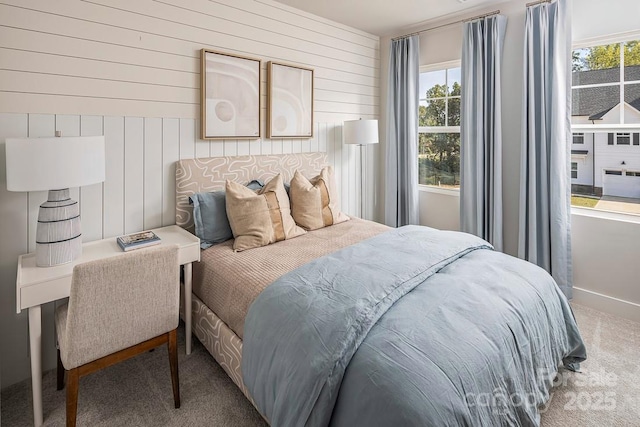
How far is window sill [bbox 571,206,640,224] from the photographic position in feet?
9.53

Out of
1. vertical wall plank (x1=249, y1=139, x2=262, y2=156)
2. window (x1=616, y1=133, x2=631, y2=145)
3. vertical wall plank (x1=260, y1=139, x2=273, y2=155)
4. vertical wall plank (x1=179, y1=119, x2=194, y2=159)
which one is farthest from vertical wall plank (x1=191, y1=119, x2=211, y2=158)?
window (x1=616, y1=133, x2=631, y2=145)

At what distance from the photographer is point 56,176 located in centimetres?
177

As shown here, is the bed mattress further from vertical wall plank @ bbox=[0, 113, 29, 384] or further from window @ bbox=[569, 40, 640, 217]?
window @ bbox=[569, 40, 640, 217]

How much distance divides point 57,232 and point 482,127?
3.45 meters

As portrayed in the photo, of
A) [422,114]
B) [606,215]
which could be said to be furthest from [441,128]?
[606,215]

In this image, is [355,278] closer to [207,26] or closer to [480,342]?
[480,342]

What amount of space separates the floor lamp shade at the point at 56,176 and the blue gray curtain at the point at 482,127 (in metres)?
3.12

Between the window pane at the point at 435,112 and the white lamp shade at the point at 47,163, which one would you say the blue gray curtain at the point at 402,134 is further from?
the white lamp shade at the point at 47,163

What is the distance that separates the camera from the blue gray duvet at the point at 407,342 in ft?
4.11

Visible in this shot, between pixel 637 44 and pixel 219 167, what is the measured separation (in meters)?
3.43

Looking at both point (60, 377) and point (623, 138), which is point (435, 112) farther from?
point (60, 377)

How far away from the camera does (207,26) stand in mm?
2789

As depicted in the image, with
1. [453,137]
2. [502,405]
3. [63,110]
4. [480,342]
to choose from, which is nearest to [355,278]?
[480,342]

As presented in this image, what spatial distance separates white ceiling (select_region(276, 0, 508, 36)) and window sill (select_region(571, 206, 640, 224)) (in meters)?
2.00
